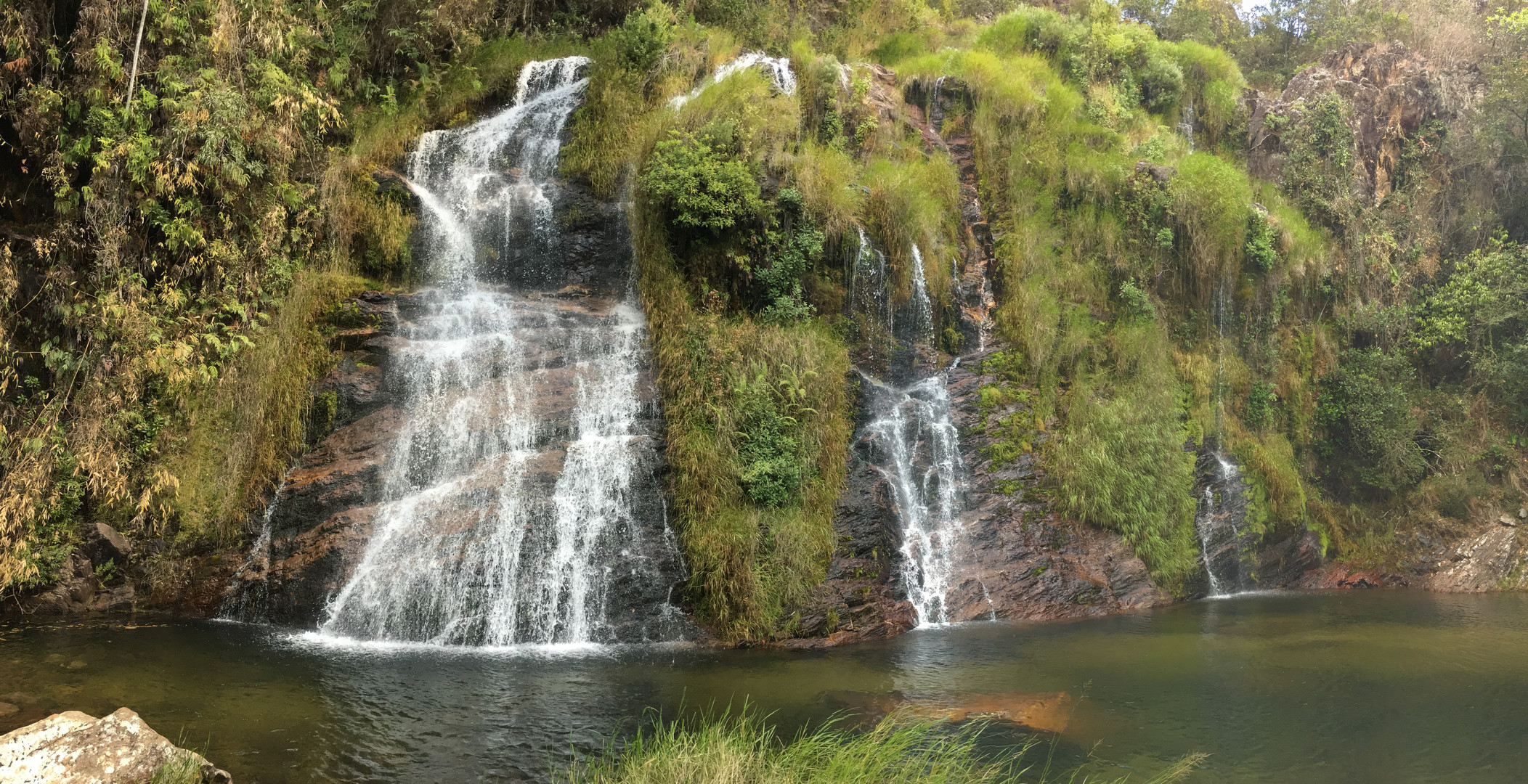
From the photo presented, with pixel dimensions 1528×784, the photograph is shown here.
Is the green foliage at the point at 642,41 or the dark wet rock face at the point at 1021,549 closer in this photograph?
the dark wet rock face at the point at 1021,549

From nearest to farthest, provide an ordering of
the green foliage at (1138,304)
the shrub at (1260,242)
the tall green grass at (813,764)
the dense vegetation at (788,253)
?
1. the tall green grass at (813,764)
2. the dense vegetation at (788,253)
3. the green foliage at (1138,304)
4. the shrub at (1260,242)

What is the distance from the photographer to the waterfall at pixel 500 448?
9.91 meters

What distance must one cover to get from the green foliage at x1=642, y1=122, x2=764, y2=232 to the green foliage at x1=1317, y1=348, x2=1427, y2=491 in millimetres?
12765

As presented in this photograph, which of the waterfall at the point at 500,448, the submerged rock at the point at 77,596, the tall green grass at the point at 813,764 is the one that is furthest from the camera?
the waterfall at the point at 500,448

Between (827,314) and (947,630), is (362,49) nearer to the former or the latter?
(827,314)

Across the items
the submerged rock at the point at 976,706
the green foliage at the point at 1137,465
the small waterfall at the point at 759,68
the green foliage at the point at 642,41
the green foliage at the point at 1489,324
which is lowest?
the submerged rock at the point at 976,706

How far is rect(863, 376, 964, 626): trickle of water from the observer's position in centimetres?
1154

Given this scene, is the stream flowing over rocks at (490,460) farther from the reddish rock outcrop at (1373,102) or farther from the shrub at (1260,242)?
the reddish rock outcrop at (1373,102)

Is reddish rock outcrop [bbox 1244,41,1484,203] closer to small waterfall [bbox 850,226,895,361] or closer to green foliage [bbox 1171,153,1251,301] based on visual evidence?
green foliage [bbox 1171,153,1251,301]

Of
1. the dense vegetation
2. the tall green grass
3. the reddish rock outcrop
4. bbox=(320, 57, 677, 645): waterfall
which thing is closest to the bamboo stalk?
the dense vegetation

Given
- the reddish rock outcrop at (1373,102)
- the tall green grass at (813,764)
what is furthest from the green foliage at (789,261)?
the reddish rock outcrop at (1373,102)

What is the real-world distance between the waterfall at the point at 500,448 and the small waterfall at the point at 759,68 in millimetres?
2777

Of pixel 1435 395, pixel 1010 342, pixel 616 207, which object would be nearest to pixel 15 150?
pixel 616 207

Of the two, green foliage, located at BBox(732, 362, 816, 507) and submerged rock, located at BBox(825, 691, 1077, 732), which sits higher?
green foliage, located at BBox(732, 362, 816, 507)
